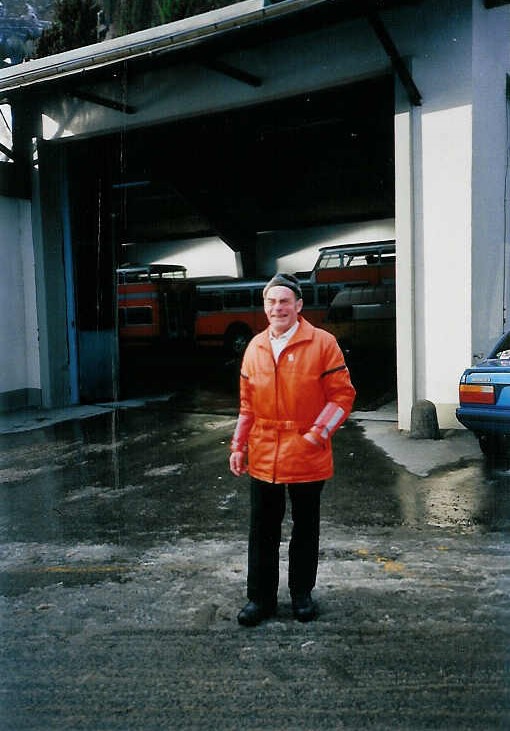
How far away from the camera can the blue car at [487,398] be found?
6395 mm

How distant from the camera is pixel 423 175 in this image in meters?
8.57

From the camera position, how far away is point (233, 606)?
159 inches

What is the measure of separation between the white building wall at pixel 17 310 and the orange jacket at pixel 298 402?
28.6 feet

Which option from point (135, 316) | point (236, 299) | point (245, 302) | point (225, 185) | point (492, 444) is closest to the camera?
point (492, 444)

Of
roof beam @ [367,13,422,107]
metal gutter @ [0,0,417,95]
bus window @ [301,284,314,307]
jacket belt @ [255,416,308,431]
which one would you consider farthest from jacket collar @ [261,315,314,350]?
bus window @ [301,284,314,307]

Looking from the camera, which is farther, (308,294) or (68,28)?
(68,28)

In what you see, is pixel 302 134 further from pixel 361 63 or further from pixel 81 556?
pixel 81 556

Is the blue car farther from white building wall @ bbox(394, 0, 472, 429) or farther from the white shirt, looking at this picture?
the white shirt

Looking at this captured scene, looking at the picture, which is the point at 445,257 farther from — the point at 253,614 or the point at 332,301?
the point at 332,301

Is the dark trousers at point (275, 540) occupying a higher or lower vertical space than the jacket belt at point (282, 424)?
lower

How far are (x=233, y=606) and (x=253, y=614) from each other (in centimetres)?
30

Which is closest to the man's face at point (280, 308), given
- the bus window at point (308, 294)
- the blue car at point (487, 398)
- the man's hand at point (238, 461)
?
the man's hand at point (238, 461)

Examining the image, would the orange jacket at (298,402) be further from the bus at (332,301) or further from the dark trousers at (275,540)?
the bus at (332,301)

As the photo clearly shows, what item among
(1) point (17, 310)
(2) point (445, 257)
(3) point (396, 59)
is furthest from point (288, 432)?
(1) point (17, 310)
